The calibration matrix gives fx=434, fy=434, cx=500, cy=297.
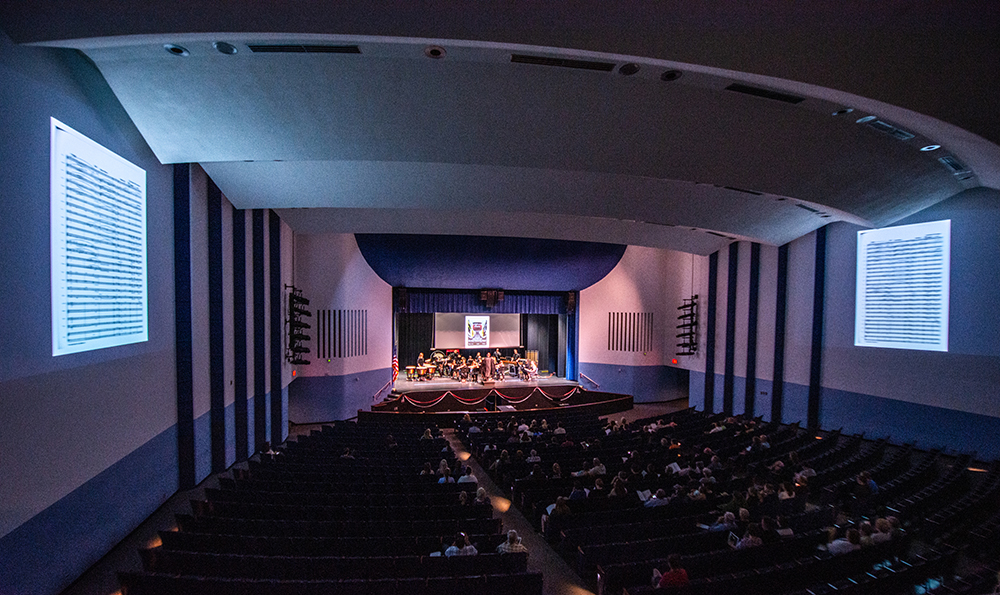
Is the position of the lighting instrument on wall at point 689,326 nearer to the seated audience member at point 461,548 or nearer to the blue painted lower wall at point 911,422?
the blue painted lower wall at point 911,422

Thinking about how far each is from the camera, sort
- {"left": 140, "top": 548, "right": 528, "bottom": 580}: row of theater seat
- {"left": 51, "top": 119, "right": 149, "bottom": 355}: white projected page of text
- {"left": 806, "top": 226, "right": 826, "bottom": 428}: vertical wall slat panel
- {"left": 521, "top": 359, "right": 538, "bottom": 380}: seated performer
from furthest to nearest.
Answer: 1. {"left": 521, "top": 359, "right": 538, "bottom": 380}: seated performer
2. {"left": 806, "top": 226, "right": 826, "bottom": 428}: vertical wall slat panel
3. {"left": 51, "top": 119, "right": 149, "bottom": 355}: white projected page of text
4. {"left": 140, "top": 548, "right": 528, "bottom": 580}: row of theater seat

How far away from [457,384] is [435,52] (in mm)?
16511

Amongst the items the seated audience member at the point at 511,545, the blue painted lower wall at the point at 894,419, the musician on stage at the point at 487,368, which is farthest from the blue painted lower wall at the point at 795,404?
the seated audience member at the point at 511,545

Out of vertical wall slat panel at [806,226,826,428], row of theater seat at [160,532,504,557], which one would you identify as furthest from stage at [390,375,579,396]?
row of theater seat at [160,532,504,557]

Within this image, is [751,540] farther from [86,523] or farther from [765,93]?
[86,523]

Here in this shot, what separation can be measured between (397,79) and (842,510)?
9.80 metres

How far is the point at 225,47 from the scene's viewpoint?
16.7 feet

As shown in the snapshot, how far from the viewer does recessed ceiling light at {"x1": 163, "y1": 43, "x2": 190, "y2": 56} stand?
5027 millimetres

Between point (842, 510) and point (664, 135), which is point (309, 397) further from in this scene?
point (842, 510)

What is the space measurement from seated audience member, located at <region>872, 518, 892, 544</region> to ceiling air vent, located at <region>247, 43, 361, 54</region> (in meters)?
8.45

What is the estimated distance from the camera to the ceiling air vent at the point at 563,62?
533 centimetres

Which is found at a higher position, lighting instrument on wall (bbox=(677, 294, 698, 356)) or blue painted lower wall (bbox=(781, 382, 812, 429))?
lighting instrument on wall (bbox=(677, 294, 698, 356))

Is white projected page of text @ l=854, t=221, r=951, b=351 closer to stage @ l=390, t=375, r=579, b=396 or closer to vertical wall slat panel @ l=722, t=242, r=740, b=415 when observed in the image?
vertical wall slat panel @ l=722, t=242, r=740, b=415

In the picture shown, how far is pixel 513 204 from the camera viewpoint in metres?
10.5
